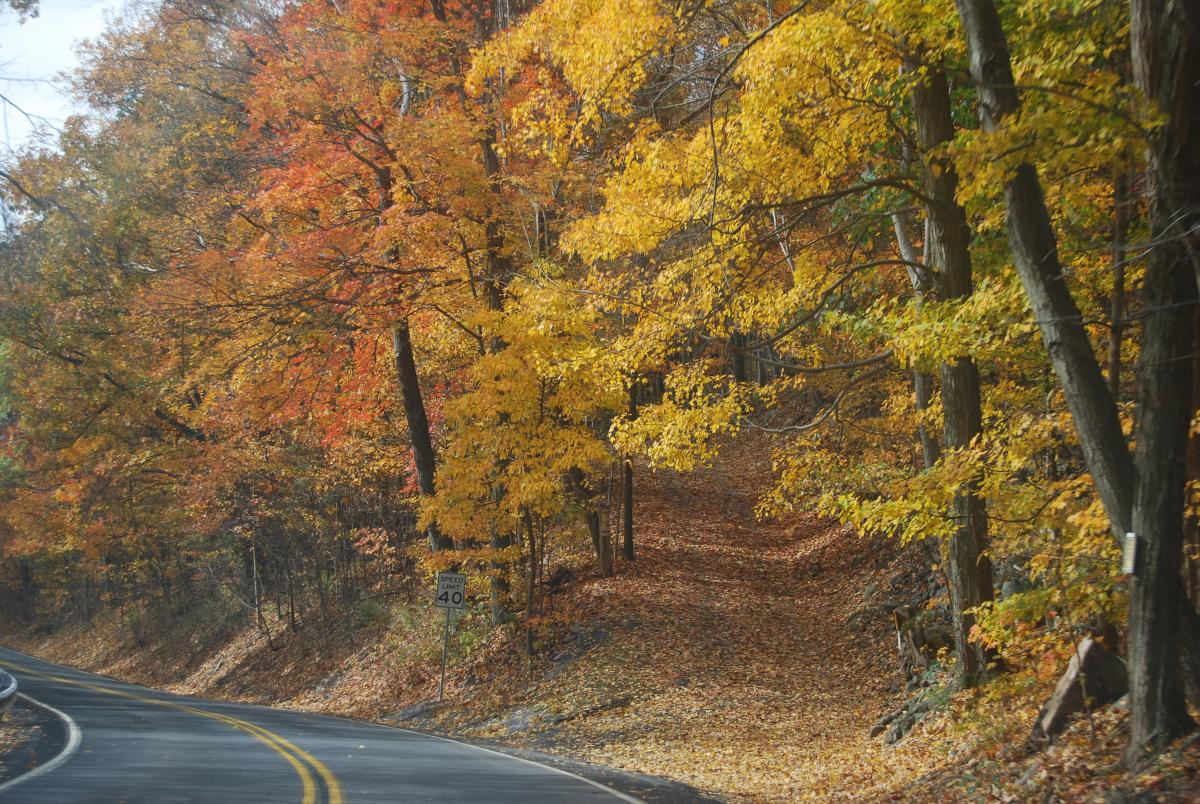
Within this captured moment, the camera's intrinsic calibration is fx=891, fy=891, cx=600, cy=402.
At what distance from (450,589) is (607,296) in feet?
31.3

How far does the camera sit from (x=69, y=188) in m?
22.8

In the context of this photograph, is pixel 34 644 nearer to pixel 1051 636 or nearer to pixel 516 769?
pixel 516 769

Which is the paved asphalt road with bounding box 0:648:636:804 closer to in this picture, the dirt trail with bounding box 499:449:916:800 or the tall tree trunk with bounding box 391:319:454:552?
the dirt trail with bounding box 499:449:916:800

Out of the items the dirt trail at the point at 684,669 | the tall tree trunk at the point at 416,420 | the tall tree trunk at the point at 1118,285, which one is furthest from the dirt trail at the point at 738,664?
the tall tree trunk at the point at 1118,285

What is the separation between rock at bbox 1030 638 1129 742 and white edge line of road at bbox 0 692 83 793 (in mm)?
9746

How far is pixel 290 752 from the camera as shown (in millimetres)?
11484

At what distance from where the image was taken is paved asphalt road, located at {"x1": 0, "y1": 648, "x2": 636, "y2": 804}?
8.60 meters

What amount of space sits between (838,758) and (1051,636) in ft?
12.1

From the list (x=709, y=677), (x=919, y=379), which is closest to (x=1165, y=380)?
(x=919, y=379)

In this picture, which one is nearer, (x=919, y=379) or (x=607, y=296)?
(x=607, y=296)

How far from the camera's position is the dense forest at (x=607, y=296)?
6773 millimetres

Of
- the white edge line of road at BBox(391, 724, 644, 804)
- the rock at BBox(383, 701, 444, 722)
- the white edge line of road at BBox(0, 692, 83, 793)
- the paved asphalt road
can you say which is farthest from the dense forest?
the white edge line of road at BBox(0, 692, 83, 793)

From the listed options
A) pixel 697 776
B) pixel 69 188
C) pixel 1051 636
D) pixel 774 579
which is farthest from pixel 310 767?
pixel 69 188

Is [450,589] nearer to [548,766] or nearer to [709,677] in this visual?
[709,677]
